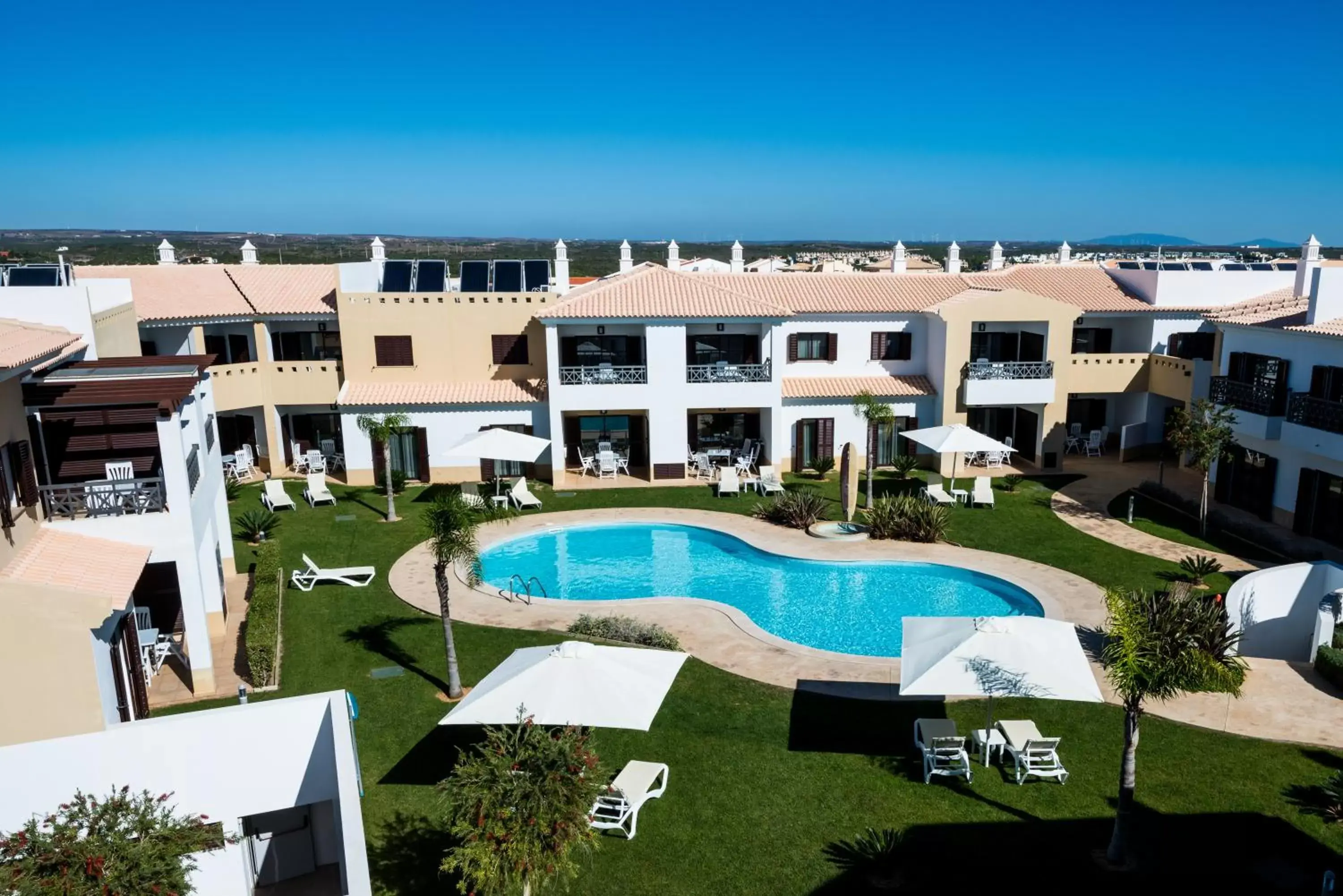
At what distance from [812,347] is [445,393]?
42.8ft

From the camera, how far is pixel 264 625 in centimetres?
1736

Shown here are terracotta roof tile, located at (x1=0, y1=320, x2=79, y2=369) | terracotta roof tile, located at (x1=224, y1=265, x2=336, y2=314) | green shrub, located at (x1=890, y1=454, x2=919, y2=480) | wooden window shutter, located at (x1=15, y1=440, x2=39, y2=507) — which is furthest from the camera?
terracotta roof tile, located at (x1=224, y1=265, x2=336, y2=314)

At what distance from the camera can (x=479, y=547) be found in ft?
82.8

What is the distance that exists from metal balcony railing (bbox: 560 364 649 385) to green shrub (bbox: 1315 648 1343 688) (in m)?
19.8

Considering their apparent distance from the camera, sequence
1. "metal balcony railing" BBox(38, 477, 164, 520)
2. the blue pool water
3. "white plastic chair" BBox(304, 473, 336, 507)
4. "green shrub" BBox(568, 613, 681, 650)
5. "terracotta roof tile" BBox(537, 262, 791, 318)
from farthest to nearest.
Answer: "terracotta roof tile" BBox(537, 262, 791, 318), "white plastic chair" BBox(304, 473, 336, 507), the blue pool water, "green shrub" BBox(568, 613, 681, 650), "metal balcony railing" BBox(38, 477, 164, 520)

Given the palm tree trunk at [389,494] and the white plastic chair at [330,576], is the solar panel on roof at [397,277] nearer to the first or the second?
the palm tree trunk at [389,494]

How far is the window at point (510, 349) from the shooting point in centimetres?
3216

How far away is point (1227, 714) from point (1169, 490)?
15.0 metres

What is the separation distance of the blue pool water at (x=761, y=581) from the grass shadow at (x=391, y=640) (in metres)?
3.29

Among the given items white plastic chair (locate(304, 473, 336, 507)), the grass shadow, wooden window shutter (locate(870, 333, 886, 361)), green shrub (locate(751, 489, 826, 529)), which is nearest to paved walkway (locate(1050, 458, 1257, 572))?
green shrub (locate(751, 489, 826, 529))

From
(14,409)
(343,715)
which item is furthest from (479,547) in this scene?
(343,715)

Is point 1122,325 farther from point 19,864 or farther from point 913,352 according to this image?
point 19,864

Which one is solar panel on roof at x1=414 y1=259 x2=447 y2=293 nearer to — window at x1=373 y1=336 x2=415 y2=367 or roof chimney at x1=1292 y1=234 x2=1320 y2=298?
window at x1=373 y1=336 x2=415 y2=367

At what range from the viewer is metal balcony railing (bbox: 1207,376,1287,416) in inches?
991
